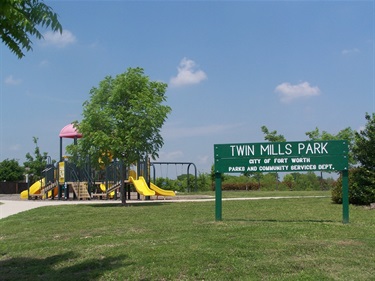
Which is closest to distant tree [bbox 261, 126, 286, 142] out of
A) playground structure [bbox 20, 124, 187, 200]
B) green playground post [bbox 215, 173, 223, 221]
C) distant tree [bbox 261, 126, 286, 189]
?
distant tree [bbox 261, 126, 286, 189]

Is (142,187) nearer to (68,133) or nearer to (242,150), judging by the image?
(68,133)

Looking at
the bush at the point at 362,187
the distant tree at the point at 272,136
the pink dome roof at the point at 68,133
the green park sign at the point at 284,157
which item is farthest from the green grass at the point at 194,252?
the distant tree at the point at 272,136

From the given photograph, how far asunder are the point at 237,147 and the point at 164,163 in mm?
24301

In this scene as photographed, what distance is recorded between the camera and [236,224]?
10242 millimetres

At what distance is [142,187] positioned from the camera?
2481 centimetres

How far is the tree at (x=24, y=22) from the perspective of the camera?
14.0 ft

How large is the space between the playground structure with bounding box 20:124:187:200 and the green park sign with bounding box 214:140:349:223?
1420 centimetres

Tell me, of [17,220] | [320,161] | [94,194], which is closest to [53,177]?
[94,194]

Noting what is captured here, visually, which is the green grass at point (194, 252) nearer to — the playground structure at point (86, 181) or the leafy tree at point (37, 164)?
the playground structure at point (86, 181)

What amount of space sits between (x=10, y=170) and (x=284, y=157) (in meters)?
49.1

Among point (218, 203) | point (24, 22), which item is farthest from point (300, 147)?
point (24, 22)

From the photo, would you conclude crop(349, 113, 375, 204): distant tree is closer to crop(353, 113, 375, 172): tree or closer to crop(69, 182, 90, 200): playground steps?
crop(353, 113, 375, 172): tree

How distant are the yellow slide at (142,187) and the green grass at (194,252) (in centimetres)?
1334

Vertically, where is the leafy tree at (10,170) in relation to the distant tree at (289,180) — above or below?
above
